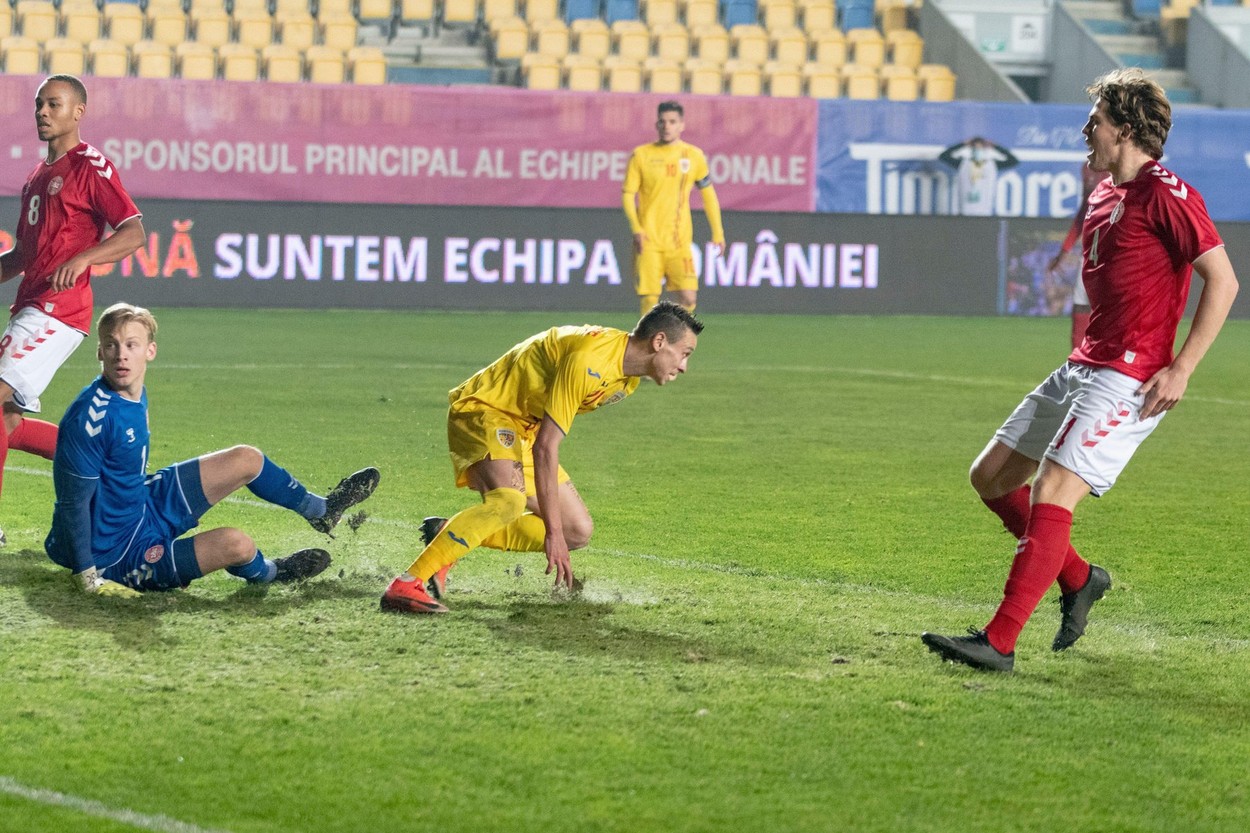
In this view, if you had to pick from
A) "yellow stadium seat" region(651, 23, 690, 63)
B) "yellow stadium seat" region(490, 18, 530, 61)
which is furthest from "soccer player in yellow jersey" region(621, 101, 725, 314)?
"yellow stadium seat" region(651, 23, 690, 63)

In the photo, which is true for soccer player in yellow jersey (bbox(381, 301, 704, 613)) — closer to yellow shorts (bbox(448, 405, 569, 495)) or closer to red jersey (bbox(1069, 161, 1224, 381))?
yellow shorts (bbox(448, 405, 569, 495))

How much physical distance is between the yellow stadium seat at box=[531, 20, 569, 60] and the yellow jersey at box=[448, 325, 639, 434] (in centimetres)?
1872

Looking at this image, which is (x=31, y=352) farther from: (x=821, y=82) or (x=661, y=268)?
(x=821, y=82)

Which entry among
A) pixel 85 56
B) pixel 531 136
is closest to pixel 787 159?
pixel 531 136

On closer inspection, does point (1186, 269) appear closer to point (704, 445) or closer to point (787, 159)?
point (704, 445)

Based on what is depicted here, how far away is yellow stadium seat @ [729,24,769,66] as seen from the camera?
24391mm

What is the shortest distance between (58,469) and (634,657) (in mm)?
1764

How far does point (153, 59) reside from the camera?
22156 mm

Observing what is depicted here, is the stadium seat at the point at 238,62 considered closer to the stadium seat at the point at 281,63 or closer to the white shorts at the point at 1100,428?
the stadium seat at the point at 281,63

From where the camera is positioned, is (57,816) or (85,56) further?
(85,56)

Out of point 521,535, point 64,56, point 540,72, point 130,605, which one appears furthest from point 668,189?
point 130,605

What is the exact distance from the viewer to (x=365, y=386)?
41.0 feet

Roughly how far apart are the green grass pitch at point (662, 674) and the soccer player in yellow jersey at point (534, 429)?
0.60 ft

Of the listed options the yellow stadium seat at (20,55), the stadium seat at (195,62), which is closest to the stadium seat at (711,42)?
the stadium seat at (195,62)
